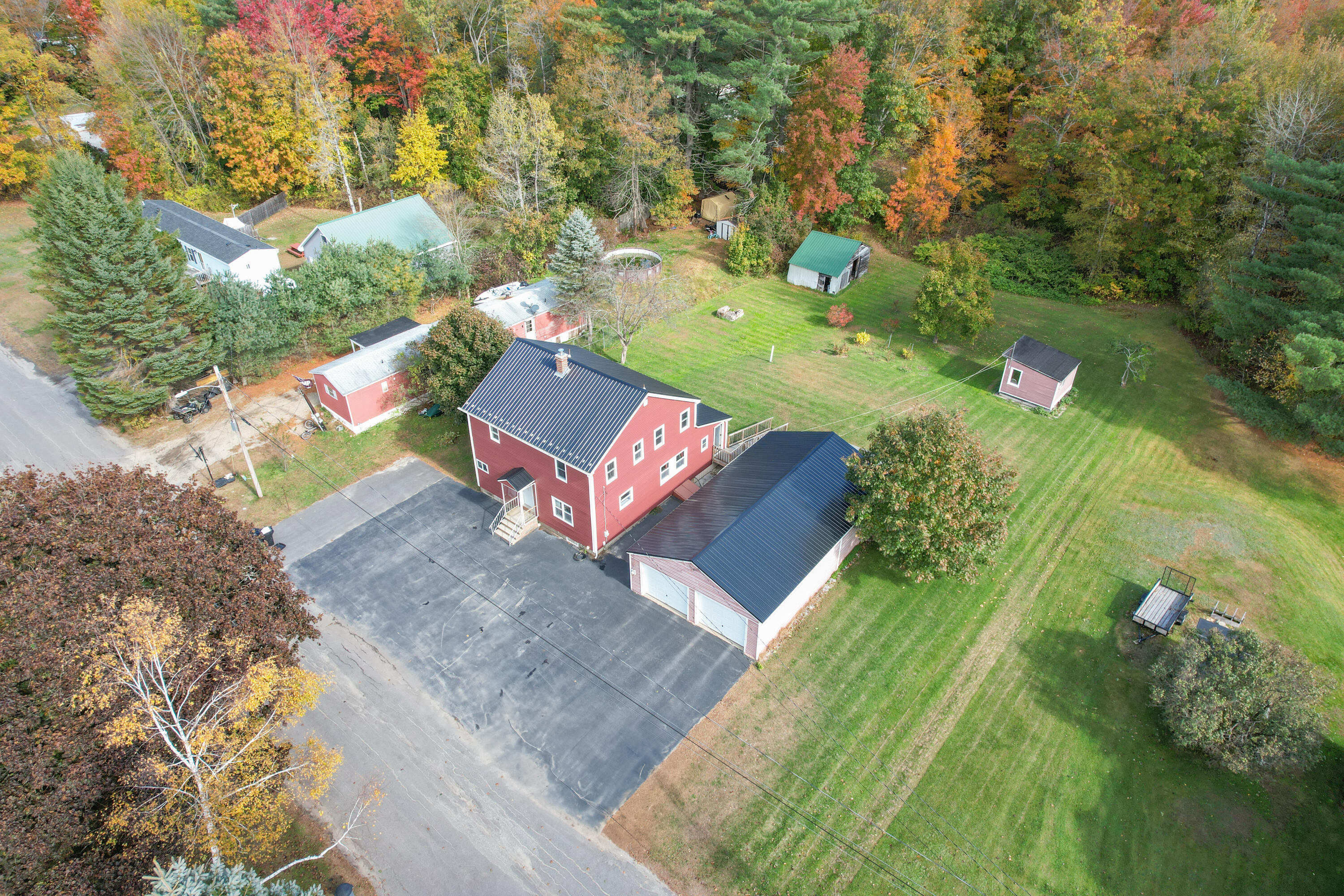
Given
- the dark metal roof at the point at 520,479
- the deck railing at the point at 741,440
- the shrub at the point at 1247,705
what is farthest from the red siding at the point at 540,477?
the shrub at the point at 1247,705

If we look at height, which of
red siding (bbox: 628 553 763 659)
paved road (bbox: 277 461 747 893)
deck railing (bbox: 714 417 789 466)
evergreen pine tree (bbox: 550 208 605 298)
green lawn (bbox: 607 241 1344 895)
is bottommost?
paved road (bbox: 277 461 747 893)

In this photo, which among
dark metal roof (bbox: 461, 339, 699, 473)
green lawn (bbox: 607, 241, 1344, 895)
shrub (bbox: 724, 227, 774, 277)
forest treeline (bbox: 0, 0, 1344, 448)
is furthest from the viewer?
shrub (bbox: 724, 227, 774, 277)

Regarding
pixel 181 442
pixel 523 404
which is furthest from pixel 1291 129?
pixel 181 442

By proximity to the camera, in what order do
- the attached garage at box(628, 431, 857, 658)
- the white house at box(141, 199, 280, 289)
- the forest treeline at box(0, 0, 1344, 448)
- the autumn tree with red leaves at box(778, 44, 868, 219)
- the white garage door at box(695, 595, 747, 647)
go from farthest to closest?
the autumn tree with red leaves at box(778, 44, 868, 219), the forest treeline at box(0, 0, 1344, 448), the white house at box(141, 199, 280, 289), the white garage door at box(695, 595, 747, 647), the attached garage at box(628, 431, 857, 658)

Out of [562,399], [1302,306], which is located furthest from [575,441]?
[1302,306]

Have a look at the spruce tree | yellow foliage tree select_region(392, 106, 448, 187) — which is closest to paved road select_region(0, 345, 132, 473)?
the spruce tree

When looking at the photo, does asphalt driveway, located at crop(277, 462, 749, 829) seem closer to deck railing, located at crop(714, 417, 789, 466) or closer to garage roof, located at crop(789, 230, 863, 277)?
deck railing, located at crop(714, 417, 789, 466)

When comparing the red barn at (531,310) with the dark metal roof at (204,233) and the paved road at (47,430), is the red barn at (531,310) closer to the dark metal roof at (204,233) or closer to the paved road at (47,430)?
the dark metal roof at (204,233)
